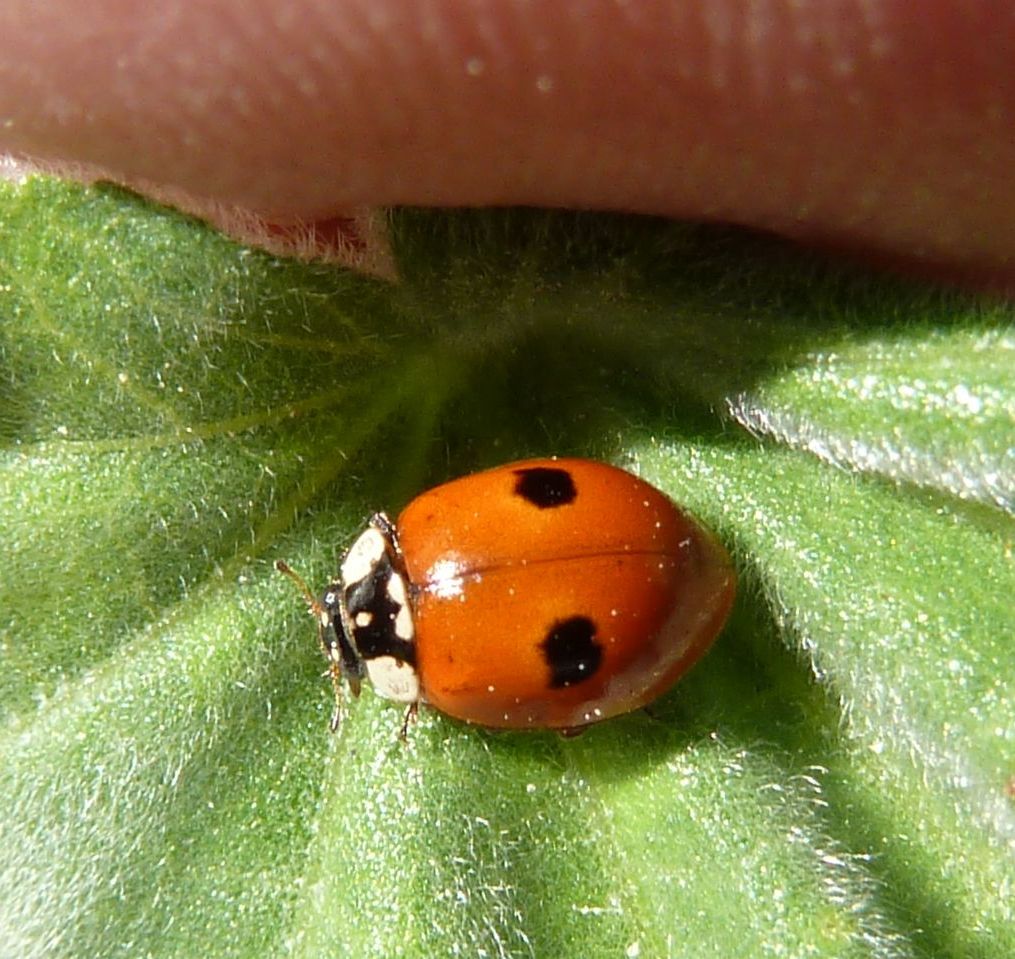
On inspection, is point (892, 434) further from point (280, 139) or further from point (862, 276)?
point (280, 139)

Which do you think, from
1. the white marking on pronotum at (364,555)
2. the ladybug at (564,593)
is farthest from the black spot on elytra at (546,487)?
the white marking on pronotum at (364,555)

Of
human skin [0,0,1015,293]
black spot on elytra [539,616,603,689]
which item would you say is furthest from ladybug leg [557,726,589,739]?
human skin [0,0,1015,293]

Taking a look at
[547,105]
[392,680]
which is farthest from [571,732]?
[547,105]

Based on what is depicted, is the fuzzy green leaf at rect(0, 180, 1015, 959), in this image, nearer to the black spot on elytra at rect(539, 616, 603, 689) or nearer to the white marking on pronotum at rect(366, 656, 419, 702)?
the white marking on pronotum at rect(366, 656, 419, 702)

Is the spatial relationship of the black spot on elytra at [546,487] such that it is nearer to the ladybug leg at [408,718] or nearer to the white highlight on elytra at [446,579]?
the white highlight on elytra at [446,579]

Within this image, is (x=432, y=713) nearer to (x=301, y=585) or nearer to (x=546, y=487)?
(x=301, y=585)
